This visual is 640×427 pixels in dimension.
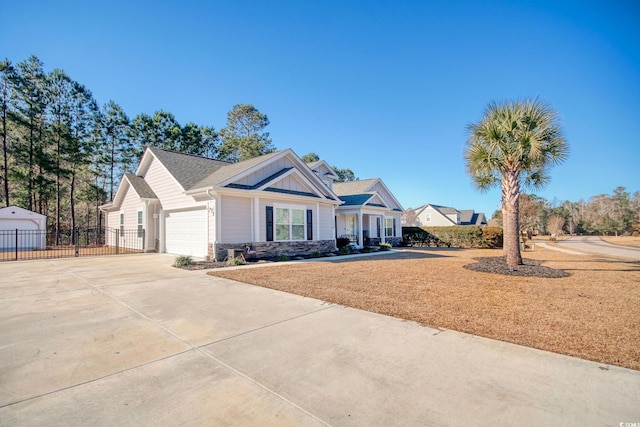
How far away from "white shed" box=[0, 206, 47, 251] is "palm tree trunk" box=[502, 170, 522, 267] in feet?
87.0

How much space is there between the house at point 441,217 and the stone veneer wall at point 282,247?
33398 mm

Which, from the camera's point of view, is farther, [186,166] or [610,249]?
[610,249]

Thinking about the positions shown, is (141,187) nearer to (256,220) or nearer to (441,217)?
(256,220)

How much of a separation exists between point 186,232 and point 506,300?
44.9 ft

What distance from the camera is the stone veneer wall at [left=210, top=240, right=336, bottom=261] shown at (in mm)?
12344

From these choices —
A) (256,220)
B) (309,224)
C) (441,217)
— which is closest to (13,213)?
(256,220)

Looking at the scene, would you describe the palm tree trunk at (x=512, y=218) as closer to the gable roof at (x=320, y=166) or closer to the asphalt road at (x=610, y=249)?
the asphalt road at (x=610, y=249)

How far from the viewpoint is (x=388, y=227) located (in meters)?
25.6

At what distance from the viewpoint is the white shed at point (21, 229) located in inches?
722

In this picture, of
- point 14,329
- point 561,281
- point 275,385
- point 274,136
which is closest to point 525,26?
point 561,281

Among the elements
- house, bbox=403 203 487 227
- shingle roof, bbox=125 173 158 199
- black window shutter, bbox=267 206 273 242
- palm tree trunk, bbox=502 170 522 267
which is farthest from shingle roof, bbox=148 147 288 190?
house, bbox=403 203 487 227

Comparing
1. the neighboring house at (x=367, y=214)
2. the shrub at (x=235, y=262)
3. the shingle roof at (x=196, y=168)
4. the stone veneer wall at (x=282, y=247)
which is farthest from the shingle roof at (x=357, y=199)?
the shrub at (x=235, y=262)

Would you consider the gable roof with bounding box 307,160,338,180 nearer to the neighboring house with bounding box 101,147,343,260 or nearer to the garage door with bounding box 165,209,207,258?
the neighboring house with bounding box 101,147,343,260

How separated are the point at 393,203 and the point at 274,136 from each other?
55.8ft
